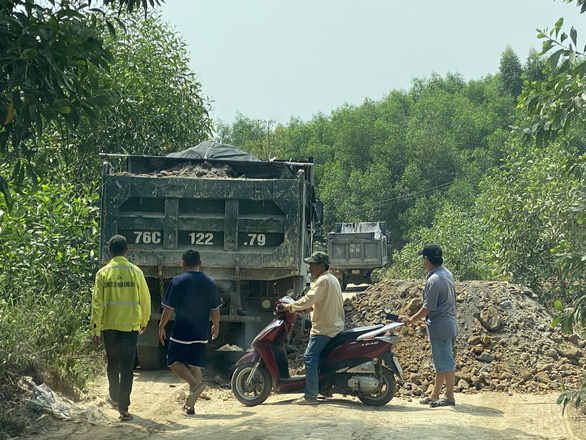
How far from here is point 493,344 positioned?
9.97 metres

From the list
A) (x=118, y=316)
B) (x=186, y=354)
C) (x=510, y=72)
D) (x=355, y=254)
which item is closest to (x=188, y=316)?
(x=186, y=354)

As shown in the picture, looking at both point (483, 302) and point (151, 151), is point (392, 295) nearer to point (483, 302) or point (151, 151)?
point (483, 302)

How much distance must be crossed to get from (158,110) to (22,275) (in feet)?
22.3

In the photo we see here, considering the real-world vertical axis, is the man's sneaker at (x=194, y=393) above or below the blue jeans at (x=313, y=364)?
below

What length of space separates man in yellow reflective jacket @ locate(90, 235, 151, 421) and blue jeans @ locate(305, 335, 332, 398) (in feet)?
5.58

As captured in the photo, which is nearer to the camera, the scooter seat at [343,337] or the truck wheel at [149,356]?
the scooter seat at [343,337]

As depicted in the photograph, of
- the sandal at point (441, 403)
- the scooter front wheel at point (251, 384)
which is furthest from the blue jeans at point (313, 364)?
the sandal at point (441, 403)

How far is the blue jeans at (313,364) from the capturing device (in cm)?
771

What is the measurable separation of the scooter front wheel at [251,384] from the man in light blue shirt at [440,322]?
151 cm

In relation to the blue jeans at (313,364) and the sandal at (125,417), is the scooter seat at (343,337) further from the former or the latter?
the sandal at (125,417)

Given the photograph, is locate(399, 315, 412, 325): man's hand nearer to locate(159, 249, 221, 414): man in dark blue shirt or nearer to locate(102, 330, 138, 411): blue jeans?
locate(159, 249, 221, 414): man in dark blue shirt

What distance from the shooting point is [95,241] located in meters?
11.4

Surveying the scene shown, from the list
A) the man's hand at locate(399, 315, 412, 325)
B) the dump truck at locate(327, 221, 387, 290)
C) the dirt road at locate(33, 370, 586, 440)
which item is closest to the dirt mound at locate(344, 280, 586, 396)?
the dirt road at locate(33, 370, 586, 440)

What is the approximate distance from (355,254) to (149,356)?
18.9 metres
